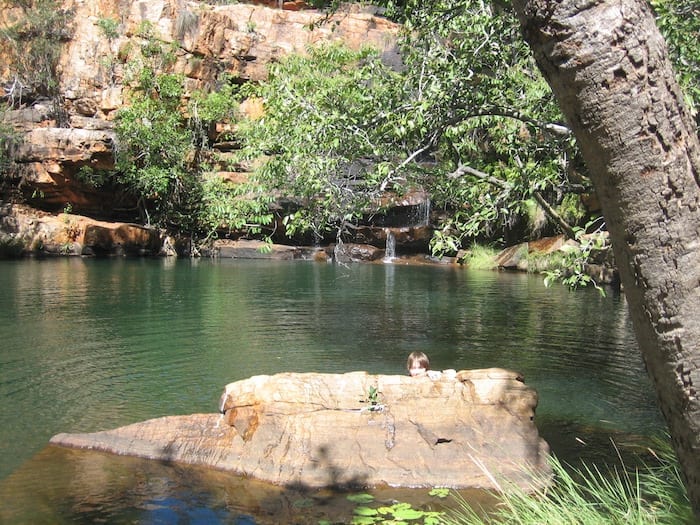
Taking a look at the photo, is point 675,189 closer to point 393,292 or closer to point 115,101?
point 393,292

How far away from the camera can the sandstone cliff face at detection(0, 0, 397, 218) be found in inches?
1289

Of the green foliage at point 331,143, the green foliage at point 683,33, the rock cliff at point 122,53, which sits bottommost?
the green foliage at point 331,143

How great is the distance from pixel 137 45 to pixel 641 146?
35.7 m

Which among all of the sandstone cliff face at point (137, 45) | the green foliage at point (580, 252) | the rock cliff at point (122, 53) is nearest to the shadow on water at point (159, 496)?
the green foliage at point (580, 252)

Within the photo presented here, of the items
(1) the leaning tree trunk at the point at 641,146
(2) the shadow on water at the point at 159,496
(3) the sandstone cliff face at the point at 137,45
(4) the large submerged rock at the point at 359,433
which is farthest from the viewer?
(3) the sandstone cliff face at the point at 137,45

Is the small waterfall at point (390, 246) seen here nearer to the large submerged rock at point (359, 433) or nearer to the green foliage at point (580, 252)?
the green foliage at point (580, 252)

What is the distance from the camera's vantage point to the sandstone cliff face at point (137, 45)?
107 ft

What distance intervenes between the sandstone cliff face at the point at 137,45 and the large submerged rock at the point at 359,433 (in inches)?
1082

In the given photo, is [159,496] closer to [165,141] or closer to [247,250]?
[247,250]

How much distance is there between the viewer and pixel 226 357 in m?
10.9

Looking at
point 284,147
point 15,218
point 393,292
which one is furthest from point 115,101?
point 284,147

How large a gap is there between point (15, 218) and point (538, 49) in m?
31.3

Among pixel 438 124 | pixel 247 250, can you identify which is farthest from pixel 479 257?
pixel 438 124

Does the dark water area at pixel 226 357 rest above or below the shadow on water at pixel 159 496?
above
